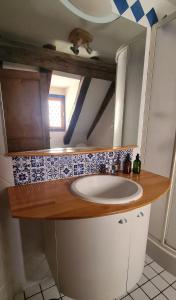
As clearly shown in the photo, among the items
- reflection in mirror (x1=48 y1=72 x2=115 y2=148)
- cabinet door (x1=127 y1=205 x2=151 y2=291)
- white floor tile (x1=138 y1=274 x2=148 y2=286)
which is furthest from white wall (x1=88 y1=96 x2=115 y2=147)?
white floor tile (x1=138 y1=274 x2=148 y2=286)

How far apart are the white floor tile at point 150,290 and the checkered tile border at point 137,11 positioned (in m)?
2.03

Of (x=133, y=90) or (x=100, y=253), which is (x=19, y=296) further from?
(x=133, y=90)

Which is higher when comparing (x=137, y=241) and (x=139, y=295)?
(x=137, y=241)

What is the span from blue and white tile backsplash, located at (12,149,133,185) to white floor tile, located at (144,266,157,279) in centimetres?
97

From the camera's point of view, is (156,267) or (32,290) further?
(156,267)

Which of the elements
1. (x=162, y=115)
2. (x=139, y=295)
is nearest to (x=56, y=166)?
(x=162, y=115)

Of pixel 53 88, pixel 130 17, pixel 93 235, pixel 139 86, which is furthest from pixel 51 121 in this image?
pixel 130 17

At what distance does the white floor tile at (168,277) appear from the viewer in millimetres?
1266

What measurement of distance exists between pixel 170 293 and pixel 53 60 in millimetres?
1806

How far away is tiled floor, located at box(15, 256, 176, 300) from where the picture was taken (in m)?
1.14

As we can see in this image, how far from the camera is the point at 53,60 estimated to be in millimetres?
963

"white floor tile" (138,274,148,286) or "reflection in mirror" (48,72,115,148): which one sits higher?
"reflection in mirror" (48,72,115,148)

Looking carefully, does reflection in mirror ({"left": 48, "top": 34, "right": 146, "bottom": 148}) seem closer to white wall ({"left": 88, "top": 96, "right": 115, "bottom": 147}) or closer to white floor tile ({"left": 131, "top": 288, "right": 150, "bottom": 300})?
white wall ({"left": 88, "top": 96, "right": 115, "bottom": 147})

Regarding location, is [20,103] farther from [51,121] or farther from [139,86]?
[139,86]
